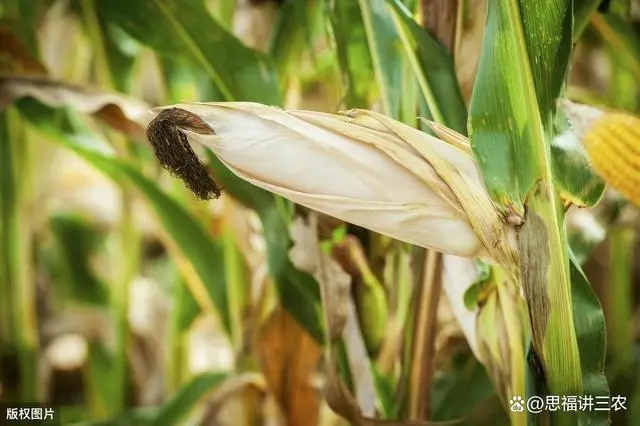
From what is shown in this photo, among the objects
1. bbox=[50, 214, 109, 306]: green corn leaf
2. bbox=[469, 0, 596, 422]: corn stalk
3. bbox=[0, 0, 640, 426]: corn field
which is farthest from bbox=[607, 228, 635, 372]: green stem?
bbox=[50, 214, 109, 306]: green corn leaf

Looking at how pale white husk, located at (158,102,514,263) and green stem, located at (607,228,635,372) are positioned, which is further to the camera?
green stem, located at (607,228,635,372)

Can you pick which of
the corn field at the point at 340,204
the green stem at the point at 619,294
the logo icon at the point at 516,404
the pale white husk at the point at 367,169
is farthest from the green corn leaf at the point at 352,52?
the green stem at the point at 619,294

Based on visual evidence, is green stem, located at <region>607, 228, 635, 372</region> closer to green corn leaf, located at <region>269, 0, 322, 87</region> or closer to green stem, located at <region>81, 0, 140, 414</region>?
green corn leaf, located at <region>269, 0, 322, 87</region>

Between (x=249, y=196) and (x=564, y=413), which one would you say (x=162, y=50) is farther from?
(x=564, y=413)

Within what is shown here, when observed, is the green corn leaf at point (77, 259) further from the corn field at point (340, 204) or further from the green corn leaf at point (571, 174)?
the green corn leaf at point (571, 174)

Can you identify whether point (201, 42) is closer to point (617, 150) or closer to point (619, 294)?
point (617, 150)

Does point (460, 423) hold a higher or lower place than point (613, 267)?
lower

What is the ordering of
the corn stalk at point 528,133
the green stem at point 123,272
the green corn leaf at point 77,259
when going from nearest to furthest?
the corn stalk at point 528,133, the green stem at point 123,272, the green corn leaf at point 77,259

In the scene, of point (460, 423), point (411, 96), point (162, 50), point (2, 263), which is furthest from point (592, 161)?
point (2, 263)
